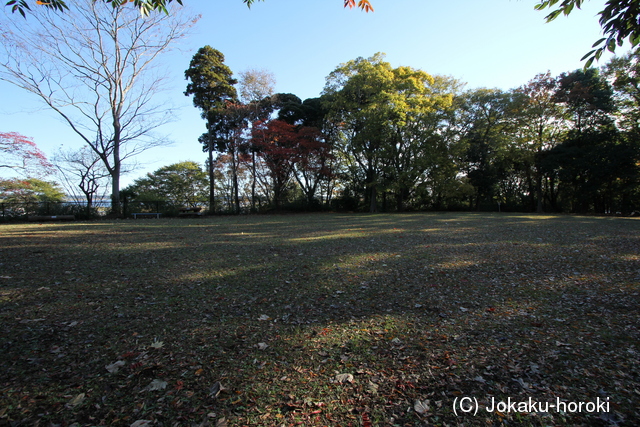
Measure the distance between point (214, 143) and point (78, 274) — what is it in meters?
19.5

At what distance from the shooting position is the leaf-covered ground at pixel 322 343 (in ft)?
5.40

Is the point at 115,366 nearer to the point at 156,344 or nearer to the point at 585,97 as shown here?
the point at 156,344

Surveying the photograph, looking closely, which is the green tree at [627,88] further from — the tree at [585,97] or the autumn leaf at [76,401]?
the autumn leaf at [76,401]

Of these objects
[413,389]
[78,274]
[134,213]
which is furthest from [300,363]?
[134,213]

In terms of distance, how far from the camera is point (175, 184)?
25.9 m

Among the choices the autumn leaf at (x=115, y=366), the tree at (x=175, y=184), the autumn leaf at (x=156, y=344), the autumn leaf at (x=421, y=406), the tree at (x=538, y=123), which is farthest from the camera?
the tree at (x=175, y=184)

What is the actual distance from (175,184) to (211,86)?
32.6 feet

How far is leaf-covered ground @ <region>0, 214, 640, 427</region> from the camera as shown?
5.40ft

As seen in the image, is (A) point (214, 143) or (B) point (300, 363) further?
(A) point (214, 143)

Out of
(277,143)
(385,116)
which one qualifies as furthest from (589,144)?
(277,143)

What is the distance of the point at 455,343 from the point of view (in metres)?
2.30

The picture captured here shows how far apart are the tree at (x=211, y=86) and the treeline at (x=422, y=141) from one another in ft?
0.25

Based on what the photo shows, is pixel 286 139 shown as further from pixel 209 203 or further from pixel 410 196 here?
pixel 410 196

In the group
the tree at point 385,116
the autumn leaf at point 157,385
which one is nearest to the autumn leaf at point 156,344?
the autumn leaf at point 157,385
